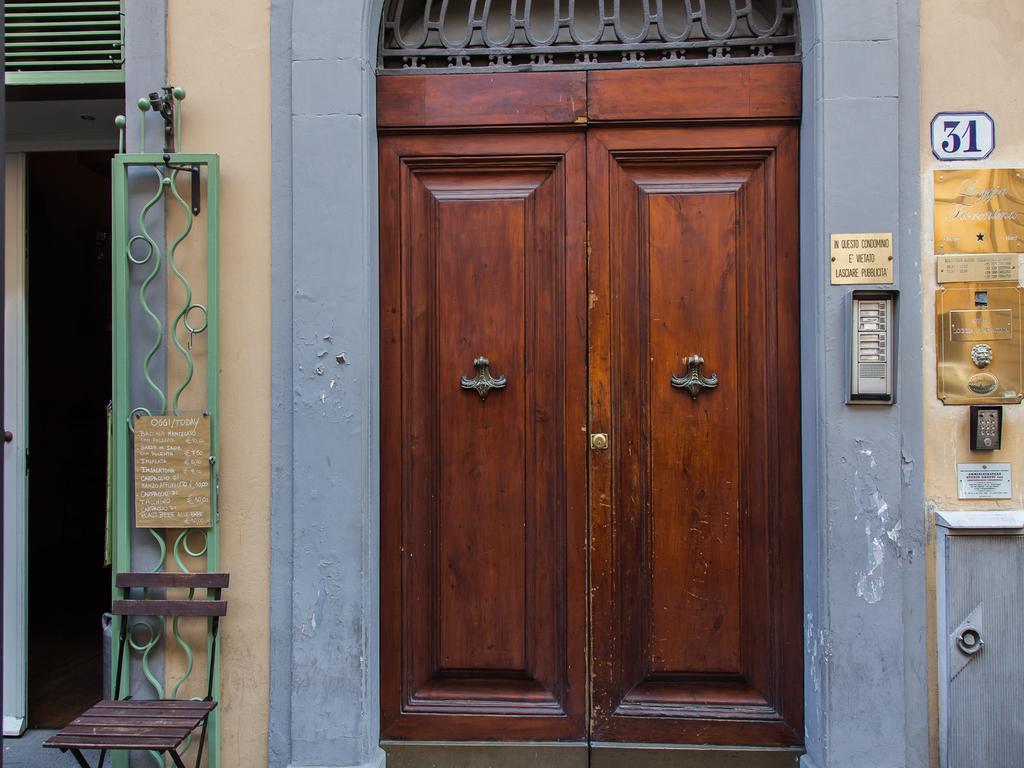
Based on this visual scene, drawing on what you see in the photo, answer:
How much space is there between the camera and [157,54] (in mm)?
3379

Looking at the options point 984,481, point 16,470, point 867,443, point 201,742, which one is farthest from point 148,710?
point 984,481

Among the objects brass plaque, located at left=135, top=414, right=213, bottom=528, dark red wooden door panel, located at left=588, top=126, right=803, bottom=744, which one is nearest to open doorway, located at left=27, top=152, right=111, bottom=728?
brass plaque, located at left=135, top=414, right=213, bottom=528

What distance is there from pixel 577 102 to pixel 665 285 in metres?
0.91

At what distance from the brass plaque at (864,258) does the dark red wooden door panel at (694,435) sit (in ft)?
0.80

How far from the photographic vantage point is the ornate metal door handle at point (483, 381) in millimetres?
3449

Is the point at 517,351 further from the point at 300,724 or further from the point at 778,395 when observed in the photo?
the point at 300,724

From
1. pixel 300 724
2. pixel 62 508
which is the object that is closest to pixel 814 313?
pixel 300 724

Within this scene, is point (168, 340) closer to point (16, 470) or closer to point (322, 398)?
point (322, 398)

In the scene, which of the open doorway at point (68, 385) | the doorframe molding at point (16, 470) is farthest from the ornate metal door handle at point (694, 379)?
the open doorway at point (68, 385)

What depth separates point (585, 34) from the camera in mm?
3539

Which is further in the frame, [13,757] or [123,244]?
[13,757]

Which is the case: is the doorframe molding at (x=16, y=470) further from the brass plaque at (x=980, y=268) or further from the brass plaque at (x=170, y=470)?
the brass plaque at (x=980, y=268)

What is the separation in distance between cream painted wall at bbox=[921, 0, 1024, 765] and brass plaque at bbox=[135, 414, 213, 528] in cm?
308

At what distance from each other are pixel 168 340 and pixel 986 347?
3511mm
